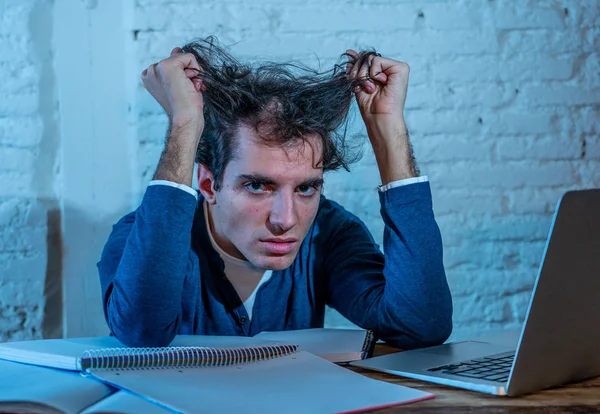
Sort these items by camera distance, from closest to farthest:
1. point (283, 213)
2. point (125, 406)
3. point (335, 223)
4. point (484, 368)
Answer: point (125, 406) → point (484, 368) → point (283, 213) → point (335, 223)

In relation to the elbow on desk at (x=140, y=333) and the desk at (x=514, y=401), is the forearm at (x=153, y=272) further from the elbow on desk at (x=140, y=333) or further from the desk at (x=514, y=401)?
the desk at (x=514, y=401)

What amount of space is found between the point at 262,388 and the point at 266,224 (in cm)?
61

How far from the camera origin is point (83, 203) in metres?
1.84

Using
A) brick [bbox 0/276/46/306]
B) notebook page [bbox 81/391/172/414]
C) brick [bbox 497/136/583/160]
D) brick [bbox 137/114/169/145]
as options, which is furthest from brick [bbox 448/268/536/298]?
notebook page [bbox 81/391/172/414]

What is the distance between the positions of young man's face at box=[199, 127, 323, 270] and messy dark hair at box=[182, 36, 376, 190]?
3 centimetres

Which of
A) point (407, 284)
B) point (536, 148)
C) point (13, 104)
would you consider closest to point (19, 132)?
point (13, 104)

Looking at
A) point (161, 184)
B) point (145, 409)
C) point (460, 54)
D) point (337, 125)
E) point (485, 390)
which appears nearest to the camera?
point (145, 409)

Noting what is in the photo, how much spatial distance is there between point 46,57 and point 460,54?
3.58 feet

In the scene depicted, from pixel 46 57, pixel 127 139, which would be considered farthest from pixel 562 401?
pixel 46 57

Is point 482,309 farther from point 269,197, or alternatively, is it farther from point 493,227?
point 269,197

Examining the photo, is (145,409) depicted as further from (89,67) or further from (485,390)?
(89,67)

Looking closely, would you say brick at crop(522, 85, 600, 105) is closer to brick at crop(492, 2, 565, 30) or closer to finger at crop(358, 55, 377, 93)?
brick at crop(492, 2, 565, 30)

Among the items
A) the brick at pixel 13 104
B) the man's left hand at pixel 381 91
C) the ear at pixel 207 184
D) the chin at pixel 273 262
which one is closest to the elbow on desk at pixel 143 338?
the chin at pixel 273 262

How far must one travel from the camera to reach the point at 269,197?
135cm
